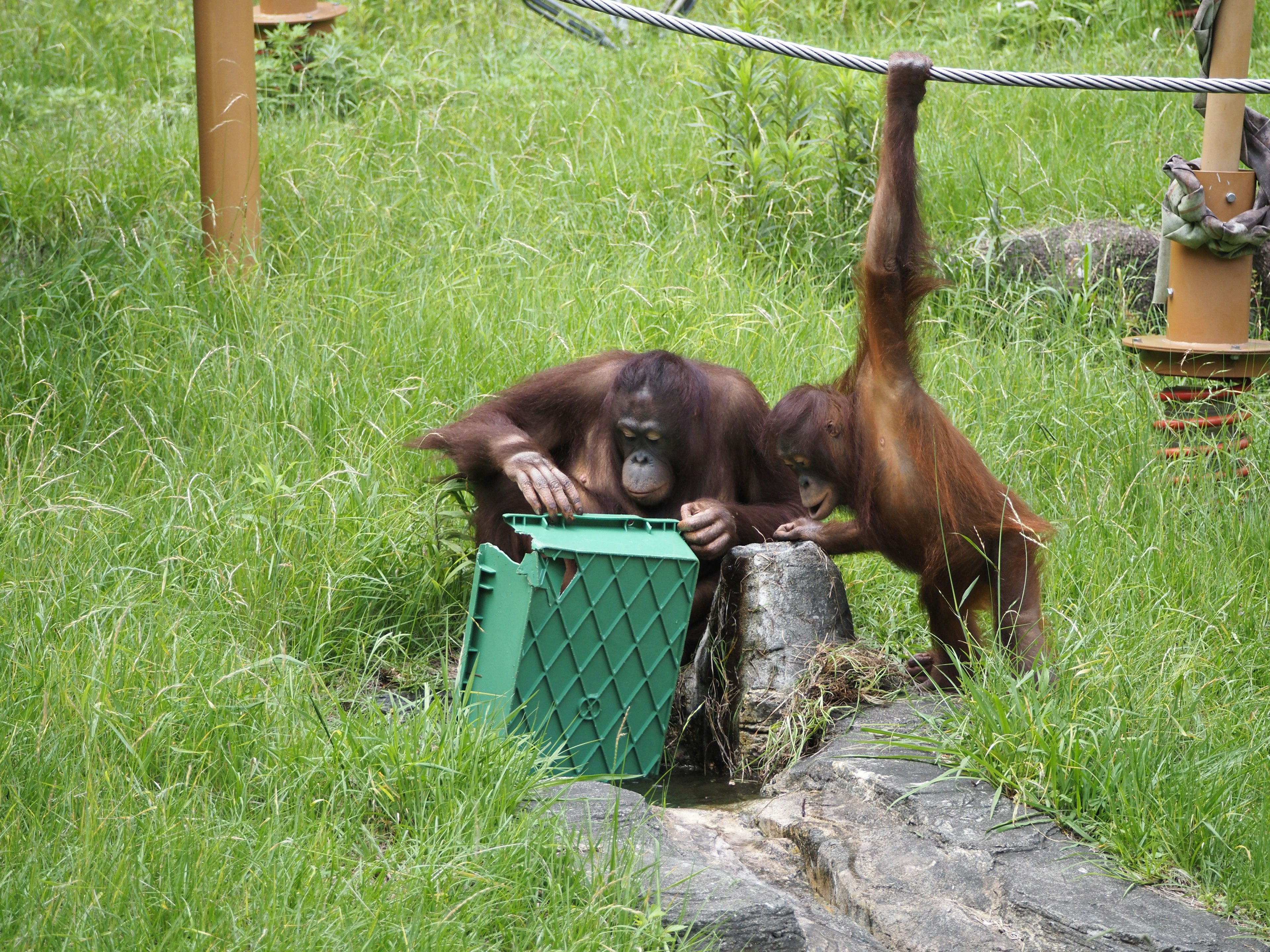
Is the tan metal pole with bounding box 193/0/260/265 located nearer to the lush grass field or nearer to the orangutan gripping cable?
the lush grass field

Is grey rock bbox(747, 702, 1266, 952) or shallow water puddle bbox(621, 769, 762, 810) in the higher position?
grey rock bbox(747, 702, 1266, 952)

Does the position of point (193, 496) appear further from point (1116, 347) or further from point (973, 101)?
point (973, 101)

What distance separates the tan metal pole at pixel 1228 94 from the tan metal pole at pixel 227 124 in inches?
135

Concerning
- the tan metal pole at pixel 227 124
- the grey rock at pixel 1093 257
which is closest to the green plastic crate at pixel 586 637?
the tan metal pole at pixel 227 124

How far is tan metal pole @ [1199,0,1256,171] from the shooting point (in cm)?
388

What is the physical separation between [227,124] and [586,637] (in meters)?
3.03

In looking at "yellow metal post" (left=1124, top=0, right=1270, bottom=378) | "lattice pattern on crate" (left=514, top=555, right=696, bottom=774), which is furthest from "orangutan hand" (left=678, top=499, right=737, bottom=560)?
"yellow metal post" (left=1124, top=0, right=1270, bottom=378)

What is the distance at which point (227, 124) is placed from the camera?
4816 mm

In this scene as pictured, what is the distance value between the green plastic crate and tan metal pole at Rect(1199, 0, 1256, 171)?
95.5 inches

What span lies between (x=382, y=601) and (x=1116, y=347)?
10.6 ft

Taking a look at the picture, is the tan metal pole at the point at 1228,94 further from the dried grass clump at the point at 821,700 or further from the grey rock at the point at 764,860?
the grey rock at the point at 764,860

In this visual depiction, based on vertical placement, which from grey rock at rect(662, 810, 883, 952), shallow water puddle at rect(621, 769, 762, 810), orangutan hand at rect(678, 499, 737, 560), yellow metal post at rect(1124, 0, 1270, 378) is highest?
yellow metal post at rect(1124, 0, 1270, 378)

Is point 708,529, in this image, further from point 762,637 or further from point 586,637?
point 586,637

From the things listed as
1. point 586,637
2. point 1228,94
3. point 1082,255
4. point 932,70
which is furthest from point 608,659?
point 1082,255
